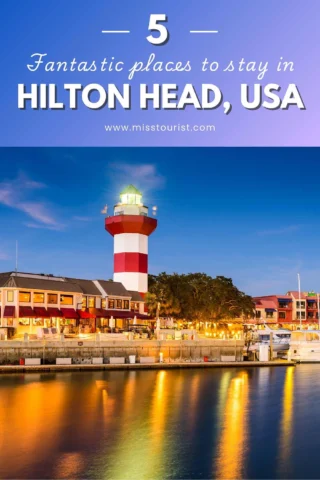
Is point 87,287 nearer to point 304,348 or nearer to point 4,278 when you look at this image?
point 4,278

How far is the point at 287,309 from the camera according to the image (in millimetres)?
124562

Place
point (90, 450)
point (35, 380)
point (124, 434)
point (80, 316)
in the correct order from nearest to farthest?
point (90, 450) → point (124, 434) → point (35, 380) → point (80, 316)

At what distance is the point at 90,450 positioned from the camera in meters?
27.3

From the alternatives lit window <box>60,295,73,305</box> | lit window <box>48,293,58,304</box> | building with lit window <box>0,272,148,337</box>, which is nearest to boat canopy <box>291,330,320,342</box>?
building with lit window <box>0,272,148,337</box>

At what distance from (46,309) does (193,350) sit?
1573 centimetres

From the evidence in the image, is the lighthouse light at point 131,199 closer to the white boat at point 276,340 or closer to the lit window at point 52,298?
the lit window at point 52,298

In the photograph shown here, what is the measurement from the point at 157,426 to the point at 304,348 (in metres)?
38.0

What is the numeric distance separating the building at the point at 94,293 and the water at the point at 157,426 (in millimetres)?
12796

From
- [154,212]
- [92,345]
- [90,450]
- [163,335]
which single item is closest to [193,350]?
[163,335]

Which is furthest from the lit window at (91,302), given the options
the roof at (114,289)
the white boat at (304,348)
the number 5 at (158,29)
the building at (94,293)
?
the number 5 at (158,29)

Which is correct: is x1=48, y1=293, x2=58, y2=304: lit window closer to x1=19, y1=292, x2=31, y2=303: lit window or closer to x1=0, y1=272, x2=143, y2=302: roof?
x1=0, y1=272, x2=143, y2=302: roof

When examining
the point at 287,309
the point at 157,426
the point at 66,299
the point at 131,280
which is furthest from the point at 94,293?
the point at 287,309

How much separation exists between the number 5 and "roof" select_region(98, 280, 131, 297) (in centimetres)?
5279

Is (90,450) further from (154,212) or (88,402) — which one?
(154,212)
